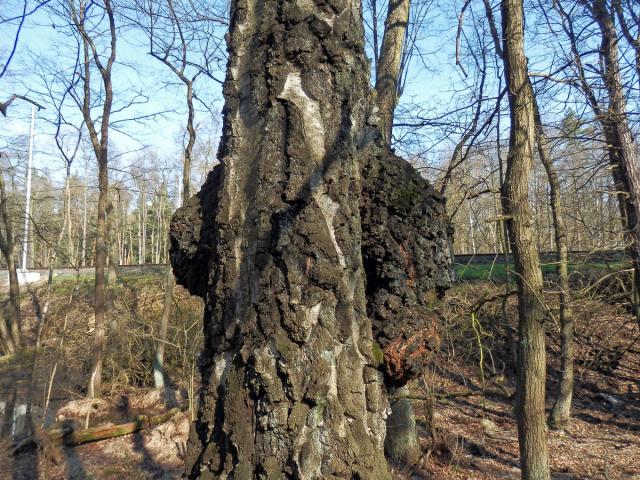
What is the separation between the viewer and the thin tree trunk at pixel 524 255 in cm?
590

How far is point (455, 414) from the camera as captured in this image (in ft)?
35.8

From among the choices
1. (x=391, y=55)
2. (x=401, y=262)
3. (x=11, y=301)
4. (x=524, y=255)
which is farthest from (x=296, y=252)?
(x=11, y=301)

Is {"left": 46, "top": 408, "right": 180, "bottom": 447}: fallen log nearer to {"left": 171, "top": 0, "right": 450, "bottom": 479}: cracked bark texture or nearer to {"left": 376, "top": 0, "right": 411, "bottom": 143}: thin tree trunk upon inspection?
{"left": 376, "top": 0, "right": 411, "bottom": 143}: thin tree trunk

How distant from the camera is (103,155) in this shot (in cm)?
1359

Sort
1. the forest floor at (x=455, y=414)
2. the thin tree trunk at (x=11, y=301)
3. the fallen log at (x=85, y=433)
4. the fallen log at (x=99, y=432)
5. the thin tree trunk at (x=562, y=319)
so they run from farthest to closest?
the thin tree trunk at (x=11, y=301) < the thin tree trunk at (x=562, y=319) < the fallen log at (x=99, y=432) < the fallen log at (x=85, y=433) < the forest floor at (x=455, y=414)

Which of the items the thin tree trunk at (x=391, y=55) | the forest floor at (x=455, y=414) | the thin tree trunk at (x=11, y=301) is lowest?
the forest floor at (x=455, y=414)

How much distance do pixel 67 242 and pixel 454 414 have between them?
31640 millimetres

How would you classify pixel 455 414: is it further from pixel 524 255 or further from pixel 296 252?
pixel 296 252

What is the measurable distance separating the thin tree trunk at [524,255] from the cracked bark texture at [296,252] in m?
4.25

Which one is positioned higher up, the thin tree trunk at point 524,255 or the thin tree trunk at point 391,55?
the thin tree trunk at point 391,55

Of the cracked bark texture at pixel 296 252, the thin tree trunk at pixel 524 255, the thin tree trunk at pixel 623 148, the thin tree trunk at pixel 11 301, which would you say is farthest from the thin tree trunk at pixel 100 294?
the cracked bark texture at pixel 296 252

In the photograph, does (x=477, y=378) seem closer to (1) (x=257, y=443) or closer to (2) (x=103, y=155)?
(2) (x=103, y=155)

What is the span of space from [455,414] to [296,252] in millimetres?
10262

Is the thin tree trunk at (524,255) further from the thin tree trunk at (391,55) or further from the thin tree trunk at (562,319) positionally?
the thin tree trunk at (562,319)
